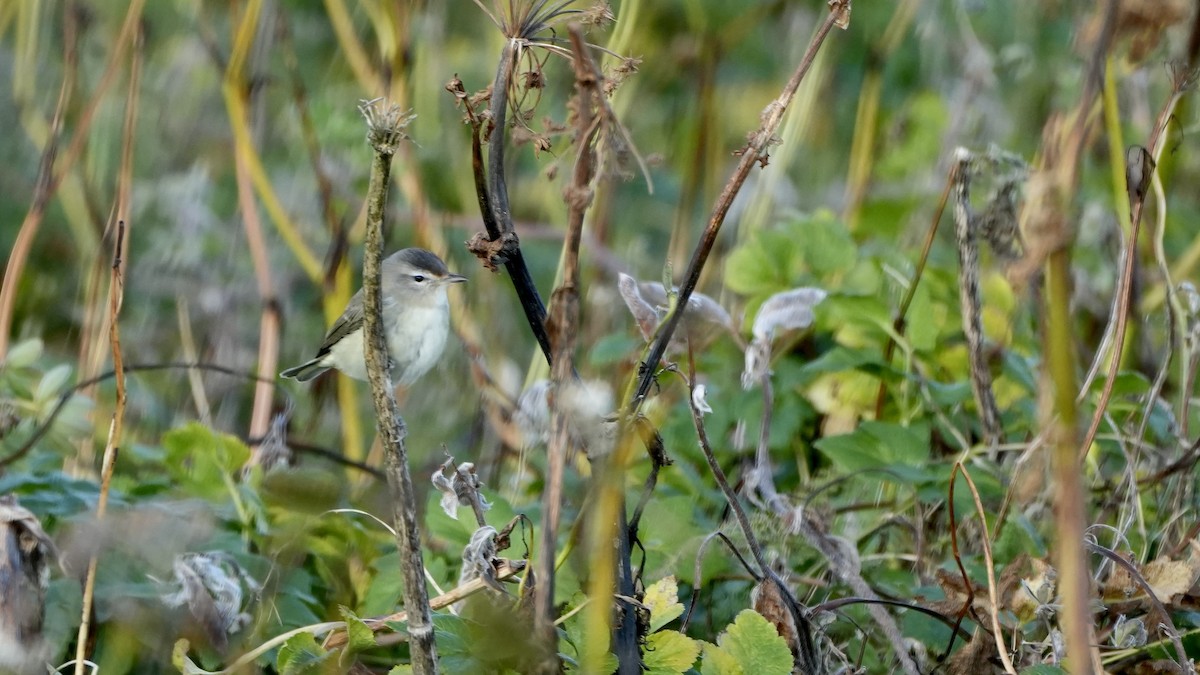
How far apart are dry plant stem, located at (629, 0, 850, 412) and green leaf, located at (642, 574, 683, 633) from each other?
1.18 ft

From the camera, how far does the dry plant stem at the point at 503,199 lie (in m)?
1.33

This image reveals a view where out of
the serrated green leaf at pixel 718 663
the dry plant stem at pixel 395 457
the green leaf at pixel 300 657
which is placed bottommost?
the serrated green leaf at pixel 718 663

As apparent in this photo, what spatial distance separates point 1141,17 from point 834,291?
1174 mm

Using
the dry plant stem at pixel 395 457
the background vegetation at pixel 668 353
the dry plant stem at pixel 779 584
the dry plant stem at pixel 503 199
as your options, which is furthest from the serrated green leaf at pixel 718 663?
the dry plant stem at pixel 503 199

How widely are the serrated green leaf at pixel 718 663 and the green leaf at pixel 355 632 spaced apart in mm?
429

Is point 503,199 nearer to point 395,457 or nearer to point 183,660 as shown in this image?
point 395,457

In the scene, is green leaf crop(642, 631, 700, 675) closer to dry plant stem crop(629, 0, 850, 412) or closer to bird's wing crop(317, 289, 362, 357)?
dry plant stem crop(629, 0, 850, 412)

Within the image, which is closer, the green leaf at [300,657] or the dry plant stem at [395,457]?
the dry plant stem at [395,457]

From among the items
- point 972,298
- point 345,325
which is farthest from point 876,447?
→ point 345,325

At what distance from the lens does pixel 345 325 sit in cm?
317

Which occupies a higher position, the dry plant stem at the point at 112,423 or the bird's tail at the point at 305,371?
the bird's tail at the point at 305,371

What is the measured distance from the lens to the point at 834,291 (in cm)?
259

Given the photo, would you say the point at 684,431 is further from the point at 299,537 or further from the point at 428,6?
the point at 428,6

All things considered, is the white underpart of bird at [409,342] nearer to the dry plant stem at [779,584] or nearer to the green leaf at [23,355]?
the green leaf at [23,355]
